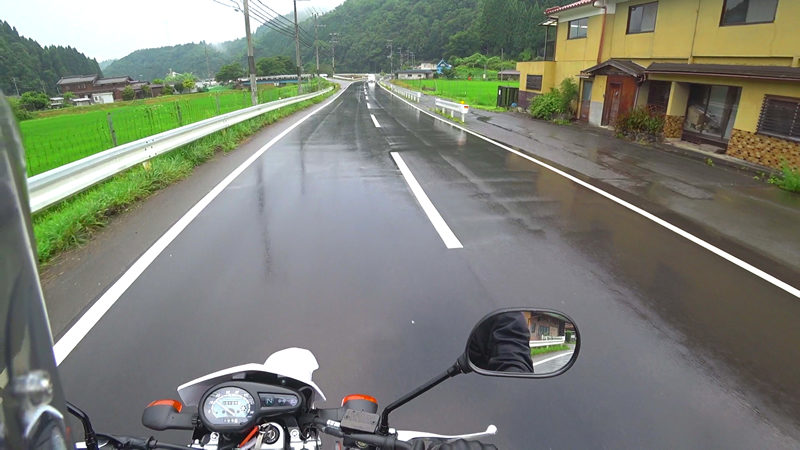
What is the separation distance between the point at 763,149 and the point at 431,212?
9783 mm

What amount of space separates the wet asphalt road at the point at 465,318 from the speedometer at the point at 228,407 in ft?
4.81

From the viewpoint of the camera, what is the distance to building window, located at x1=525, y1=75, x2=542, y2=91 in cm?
2500

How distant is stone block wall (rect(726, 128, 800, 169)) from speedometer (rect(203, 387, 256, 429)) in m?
13.2

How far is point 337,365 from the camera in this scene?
3.42m

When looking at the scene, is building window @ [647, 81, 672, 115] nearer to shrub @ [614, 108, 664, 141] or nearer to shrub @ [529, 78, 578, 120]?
shrub @ [614, 108, 664, 141]

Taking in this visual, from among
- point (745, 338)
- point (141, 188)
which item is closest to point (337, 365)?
point (745, 338)

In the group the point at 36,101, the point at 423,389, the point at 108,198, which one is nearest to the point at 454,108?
the point at 108,198

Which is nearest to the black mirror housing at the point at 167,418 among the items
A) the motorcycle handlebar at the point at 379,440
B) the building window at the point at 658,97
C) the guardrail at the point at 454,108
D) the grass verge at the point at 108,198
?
the motorcycle handlebar at the point at 379,440

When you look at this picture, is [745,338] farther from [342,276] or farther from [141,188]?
[141,188]

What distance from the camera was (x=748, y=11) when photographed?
12727 millimetres

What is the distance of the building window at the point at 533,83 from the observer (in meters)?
25.0

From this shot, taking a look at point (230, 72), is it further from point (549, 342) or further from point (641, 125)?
A: point (549, 342)

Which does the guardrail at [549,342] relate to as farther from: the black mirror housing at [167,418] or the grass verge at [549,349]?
the black mirror housing at [167,418]

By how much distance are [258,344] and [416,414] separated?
1339mm
